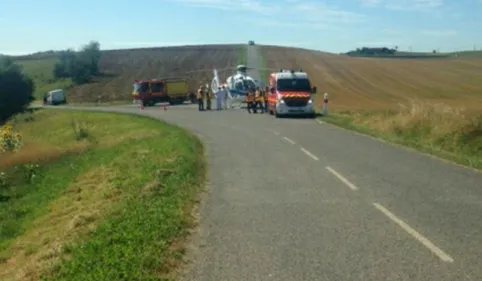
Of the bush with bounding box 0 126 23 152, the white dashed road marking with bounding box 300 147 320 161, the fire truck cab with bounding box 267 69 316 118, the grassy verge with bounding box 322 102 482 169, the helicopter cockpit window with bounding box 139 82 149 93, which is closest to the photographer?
the white dashed road marking with bounding box 300 147 320 161

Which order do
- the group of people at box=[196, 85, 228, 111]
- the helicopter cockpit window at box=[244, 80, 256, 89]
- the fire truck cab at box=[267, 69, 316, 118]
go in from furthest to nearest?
the helicopter cockpit window at box=[244, 80, 256, 89] → the group of people at box=[196, 85, 228, 111] → the fire truck cab at box=[267, 69, 316, 118]

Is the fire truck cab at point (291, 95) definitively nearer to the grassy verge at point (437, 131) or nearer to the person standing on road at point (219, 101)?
the grassy verge at point (437, 131)

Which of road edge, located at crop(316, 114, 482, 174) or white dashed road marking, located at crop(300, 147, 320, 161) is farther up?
white dashed road marking, located at crop(300, 147, 320, 161)

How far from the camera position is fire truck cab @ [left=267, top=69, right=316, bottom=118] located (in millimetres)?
35656

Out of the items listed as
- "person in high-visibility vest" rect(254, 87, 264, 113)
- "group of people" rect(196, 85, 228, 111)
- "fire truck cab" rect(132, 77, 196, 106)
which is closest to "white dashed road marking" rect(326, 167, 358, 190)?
"person in high-visibility vest" rect(254, 87, 264, 113)

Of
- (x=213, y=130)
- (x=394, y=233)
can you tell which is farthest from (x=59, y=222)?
(x=213, y=130)

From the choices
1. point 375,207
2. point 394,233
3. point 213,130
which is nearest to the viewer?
point 394,233

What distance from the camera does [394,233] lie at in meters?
8.71

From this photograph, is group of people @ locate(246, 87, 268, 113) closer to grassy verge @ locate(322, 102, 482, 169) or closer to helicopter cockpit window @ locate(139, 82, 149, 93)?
grassy verge @ locate(322, 102, 482, 169)

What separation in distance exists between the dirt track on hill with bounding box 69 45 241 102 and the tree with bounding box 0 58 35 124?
546 centimetres

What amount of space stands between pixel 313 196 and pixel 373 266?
458 cm

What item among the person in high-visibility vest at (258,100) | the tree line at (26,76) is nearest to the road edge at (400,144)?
the person in high-visibility vest at (258,100)

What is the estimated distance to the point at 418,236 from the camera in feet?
27.9

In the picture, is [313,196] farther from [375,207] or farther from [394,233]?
[394,233]
